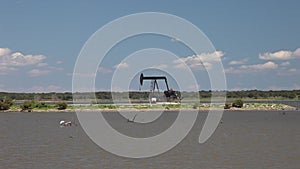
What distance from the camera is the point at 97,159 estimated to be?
3553 centimetres

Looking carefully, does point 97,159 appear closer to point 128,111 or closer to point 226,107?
point 128,111

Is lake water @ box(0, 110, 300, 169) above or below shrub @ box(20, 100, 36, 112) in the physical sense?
below

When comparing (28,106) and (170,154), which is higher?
(28,106)

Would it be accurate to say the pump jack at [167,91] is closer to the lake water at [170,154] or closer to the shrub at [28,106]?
the shrub at [28,106]

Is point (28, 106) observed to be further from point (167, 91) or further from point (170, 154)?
point (170, 154)

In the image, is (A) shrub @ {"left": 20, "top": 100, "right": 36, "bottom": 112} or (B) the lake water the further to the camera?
(A) shrub @ {"left": 20, "top": 100, "right": 36, "bottom": 112}

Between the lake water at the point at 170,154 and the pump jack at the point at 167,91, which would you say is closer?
the lake water at the point at 170,154

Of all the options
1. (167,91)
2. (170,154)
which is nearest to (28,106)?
(167,91)

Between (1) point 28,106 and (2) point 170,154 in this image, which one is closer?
(2) point 170,154

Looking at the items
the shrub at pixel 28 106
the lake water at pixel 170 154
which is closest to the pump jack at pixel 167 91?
the shrub at pixel 28 106

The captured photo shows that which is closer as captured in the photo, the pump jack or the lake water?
the lake water

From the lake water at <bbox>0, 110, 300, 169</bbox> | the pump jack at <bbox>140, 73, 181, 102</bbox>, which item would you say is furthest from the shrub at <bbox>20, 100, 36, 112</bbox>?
the lake water at <bbox>0, 110, 300, 169</bbox>

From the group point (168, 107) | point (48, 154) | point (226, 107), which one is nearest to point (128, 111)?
point (168, 107)

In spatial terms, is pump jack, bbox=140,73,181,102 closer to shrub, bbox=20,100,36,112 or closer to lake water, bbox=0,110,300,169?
shrub, bbox=20,100,36,112
